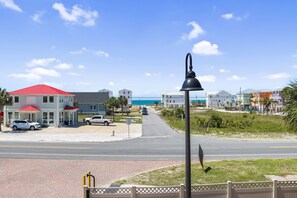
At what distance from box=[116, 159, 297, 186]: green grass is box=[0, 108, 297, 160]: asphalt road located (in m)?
3.30

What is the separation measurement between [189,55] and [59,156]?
1850 centimetres

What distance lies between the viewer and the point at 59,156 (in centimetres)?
2381

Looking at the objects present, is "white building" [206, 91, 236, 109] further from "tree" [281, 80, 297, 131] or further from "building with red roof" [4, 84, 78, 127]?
"tree" [281, 80, 297, 131]

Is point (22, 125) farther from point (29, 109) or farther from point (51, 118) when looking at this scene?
point (51, 118)

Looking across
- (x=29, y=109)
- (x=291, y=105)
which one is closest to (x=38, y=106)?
(x=29, y=109)

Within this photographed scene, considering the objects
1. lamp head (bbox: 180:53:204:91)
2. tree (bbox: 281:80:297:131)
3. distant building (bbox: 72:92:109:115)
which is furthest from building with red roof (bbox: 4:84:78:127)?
lamp head (bbox: 180:53:204:91)

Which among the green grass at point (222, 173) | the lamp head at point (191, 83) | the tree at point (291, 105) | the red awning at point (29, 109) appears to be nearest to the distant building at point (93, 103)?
the red awning at point (29, 109)

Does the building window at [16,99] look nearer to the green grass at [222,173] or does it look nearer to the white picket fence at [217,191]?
the green grass at [222,173]

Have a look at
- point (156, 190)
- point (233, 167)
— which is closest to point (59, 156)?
point (233, 167)

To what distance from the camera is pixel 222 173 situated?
57.6 ft

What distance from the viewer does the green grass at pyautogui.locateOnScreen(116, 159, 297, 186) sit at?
16.2m

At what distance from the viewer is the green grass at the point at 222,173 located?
16.2 m

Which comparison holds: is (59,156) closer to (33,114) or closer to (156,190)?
(156,190)

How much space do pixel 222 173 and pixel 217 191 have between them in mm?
7638
